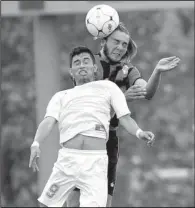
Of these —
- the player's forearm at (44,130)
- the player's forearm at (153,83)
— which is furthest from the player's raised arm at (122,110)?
the player's forearm at (44,130)

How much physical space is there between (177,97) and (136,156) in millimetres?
1259

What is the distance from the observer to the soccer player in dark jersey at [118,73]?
26.0 ft

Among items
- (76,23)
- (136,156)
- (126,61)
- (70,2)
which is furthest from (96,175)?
(136,156)

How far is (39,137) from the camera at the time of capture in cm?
730

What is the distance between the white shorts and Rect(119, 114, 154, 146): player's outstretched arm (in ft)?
0.79

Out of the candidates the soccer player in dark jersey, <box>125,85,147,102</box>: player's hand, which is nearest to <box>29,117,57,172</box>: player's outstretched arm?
the soccer player in dark jersey

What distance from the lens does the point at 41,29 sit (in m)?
13.2

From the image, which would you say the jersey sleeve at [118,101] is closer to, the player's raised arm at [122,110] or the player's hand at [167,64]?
the player's raised arm at [122,110]

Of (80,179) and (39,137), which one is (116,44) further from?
(80,179)

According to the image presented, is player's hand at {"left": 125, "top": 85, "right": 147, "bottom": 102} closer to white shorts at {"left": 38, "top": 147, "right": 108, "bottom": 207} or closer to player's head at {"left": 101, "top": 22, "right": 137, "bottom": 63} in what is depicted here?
player's head at {"left": 101, "top": 22, "right": 137, "bottom": 63}

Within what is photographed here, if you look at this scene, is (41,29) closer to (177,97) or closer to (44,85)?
(44,85)

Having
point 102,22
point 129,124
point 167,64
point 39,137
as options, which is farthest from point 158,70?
point 39,137

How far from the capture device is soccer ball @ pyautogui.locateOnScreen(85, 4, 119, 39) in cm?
802

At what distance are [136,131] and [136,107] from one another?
1137cm
